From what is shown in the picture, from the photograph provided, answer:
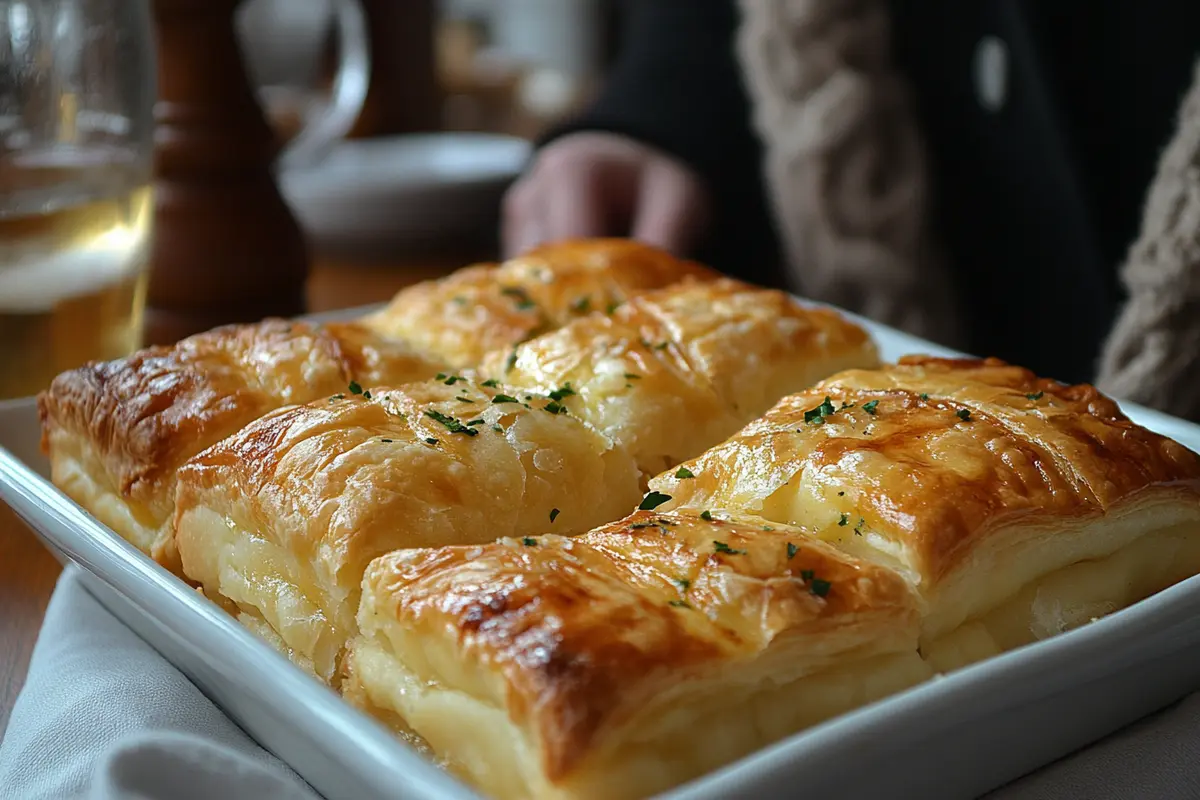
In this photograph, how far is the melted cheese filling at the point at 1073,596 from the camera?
2.96 ft

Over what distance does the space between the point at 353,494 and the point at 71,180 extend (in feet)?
2.90

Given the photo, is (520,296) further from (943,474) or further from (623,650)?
(623,650)

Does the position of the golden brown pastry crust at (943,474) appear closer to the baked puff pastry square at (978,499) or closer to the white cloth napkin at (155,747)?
the baked puff pastry square at (978,499)

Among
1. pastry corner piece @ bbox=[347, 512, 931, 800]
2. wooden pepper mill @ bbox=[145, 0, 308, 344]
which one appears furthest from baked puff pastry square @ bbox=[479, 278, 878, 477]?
wooden pepper mill @ bbox=[145, 0, 308, 344]

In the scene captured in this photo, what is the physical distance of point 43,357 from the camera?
5.27ft

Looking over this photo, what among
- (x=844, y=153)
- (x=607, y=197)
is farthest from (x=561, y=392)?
(x=607, y=197)

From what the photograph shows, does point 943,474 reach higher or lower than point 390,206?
higher

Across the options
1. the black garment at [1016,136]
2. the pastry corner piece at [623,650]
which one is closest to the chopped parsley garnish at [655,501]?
the pastry corner piece at [623,650]

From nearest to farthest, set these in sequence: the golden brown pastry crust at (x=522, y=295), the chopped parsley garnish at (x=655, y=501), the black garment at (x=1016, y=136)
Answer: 1. the chopped parsley garnish at (x=655, y=501)
2. the golden brown pastry crust at (x=522, y=295)
3. the black garment at (x=1016, y=136)

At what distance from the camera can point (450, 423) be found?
3.56 ft

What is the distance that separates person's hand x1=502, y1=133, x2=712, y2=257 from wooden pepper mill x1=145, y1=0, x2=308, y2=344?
644 millimetres

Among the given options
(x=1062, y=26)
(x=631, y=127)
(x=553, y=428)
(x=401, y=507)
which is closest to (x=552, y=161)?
(x=631, y=127)

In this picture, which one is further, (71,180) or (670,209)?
(670,209)

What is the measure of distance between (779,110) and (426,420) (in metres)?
1.38
